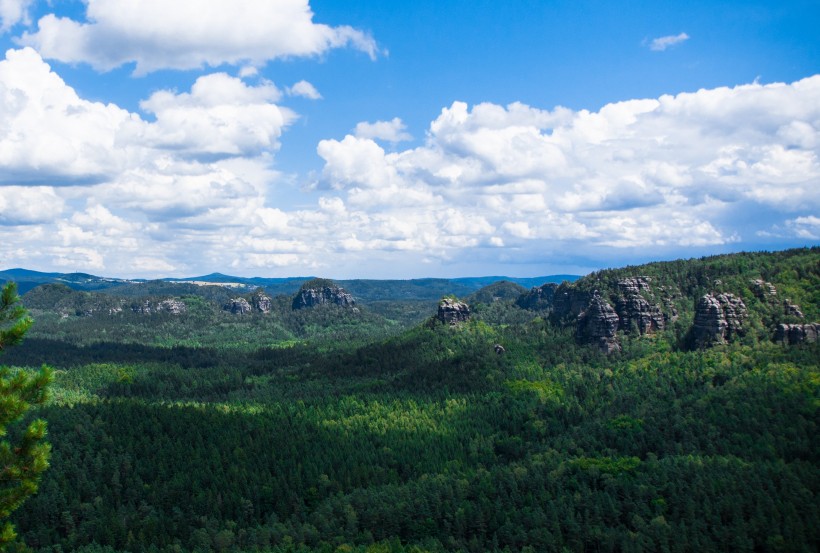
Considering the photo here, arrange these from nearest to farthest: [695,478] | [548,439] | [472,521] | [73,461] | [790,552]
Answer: [790,552]
[695,478]
[472,521]
[73,461]
[548,439]

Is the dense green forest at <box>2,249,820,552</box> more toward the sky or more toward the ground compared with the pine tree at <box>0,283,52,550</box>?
more toward the ground

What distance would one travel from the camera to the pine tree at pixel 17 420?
4483cm

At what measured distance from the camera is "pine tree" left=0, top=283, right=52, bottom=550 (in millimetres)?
44834

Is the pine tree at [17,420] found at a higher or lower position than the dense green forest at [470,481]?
higher

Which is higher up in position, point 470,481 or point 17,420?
point 17,420

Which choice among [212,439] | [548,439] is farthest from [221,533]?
[548,439]

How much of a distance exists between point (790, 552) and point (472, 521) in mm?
60013

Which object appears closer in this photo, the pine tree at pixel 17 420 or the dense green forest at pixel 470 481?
the pine tree at pixel 17 420

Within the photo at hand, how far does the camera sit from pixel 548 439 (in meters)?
186

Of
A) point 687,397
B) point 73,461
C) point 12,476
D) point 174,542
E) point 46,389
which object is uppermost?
point 46,389

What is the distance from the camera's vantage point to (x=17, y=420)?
4541 centimetres

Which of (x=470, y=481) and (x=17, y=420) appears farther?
(x=470, y=481)

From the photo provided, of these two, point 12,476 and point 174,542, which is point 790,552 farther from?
point 174,542

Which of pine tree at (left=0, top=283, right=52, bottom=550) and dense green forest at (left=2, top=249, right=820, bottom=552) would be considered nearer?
pine tree at (left=0, top=283, right=52, bottom=550)
